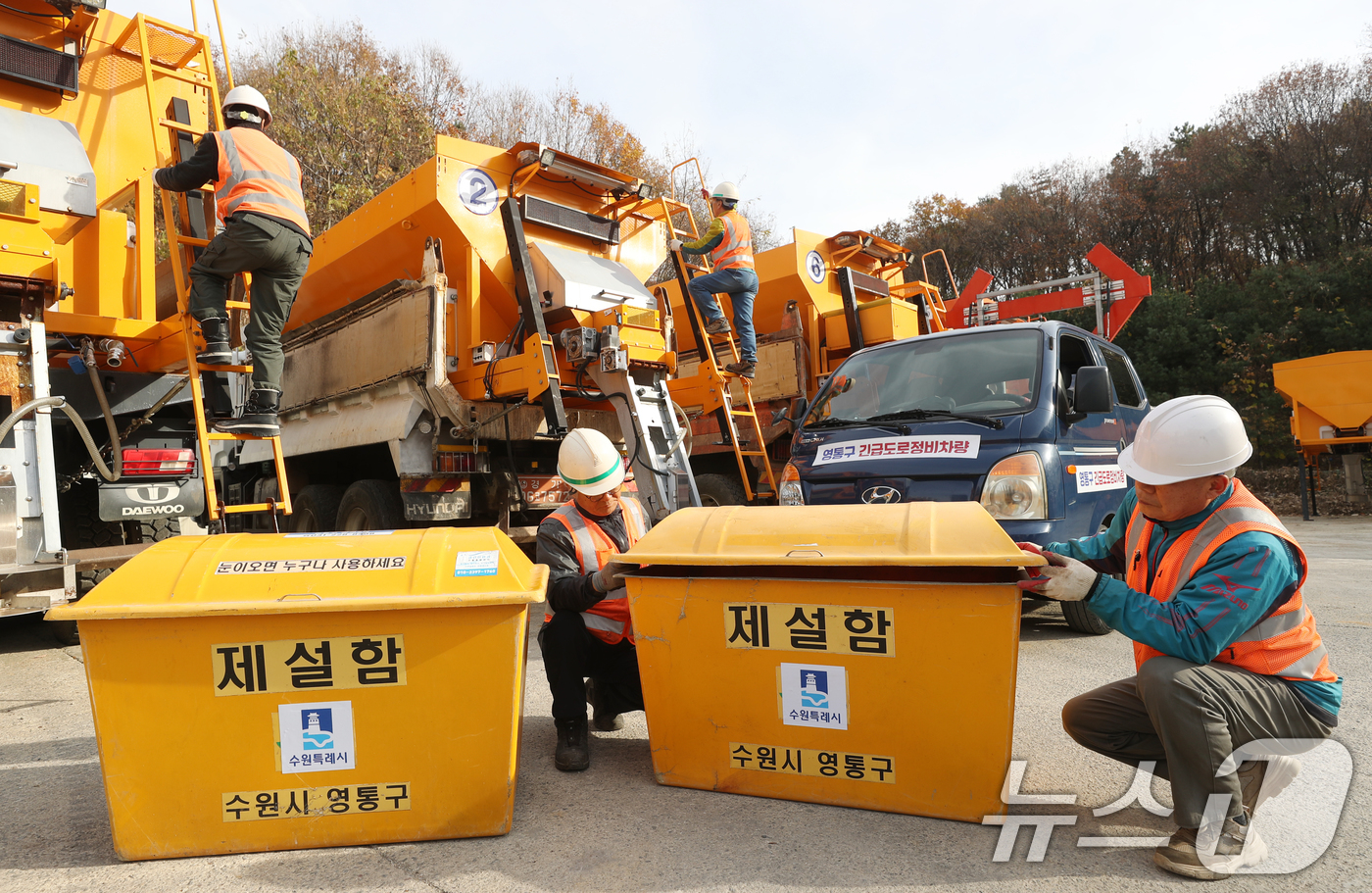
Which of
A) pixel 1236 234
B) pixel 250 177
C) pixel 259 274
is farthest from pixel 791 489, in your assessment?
pixel 1236 234

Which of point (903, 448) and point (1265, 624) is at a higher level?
point (903, 448)

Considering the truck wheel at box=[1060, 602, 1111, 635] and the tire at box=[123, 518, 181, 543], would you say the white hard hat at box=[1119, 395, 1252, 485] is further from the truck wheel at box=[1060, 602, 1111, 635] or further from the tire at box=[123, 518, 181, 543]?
the tire at box=[123, 518, 181, 543]

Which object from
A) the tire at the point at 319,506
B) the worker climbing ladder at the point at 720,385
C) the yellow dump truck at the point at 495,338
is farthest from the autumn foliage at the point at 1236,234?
the tire at the point at 319,506

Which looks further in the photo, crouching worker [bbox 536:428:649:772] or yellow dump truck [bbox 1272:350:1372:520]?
yellow dump truck [bbox 1272:350:1372:520]

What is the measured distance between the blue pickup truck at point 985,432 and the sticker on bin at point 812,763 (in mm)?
1857

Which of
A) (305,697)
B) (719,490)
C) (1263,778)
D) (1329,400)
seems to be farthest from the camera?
(1329,400)

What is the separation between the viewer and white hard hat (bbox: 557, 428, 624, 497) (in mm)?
3018

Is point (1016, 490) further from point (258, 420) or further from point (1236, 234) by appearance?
point (1236, 234)

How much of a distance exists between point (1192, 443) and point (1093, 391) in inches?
84.2

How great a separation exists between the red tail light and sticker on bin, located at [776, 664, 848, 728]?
402 centimetres

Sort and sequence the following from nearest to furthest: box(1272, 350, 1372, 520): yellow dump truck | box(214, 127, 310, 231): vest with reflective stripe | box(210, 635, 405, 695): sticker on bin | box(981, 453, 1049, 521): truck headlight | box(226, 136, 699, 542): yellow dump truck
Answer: box(210, 635, 405, 695): sticker on bin
box(981, 453, 1049, 521): truck headlight
box(214, 127, 310, 231): vest with reflective stripe
box(226, 136, 699, 542): yellow dump truck
box(1272, 350, 1372, 520): yellow dump truck

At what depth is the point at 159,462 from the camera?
4789 millimetres

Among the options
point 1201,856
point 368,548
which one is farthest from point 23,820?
point 1201,856

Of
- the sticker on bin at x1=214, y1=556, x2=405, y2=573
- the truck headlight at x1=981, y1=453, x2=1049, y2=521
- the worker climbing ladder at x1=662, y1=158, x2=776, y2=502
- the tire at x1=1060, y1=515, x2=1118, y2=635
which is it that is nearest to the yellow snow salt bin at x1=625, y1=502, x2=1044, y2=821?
the sticker on bin at x1=214, y1=556, x2=405, y2=573
